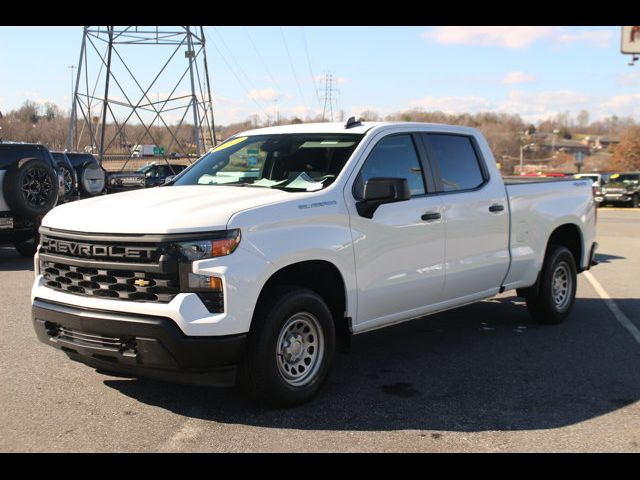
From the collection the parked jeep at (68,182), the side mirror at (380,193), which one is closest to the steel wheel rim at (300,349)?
the side mirror at (380,193)

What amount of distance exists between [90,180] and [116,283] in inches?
504

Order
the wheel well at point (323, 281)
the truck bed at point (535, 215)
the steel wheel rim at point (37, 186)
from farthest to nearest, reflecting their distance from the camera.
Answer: the steel wheel rim at point (37, 186) → the truck bed at point (535, 215) → the wheel well at point (323, 281)

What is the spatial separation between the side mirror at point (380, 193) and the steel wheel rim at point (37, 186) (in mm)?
7836

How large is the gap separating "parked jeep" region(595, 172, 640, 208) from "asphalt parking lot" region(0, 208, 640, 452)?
30.6 metres

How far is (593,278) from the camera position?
11.2m

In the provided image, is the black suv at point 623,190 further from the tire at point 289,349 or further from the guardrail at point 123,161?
the tire at point 289,349

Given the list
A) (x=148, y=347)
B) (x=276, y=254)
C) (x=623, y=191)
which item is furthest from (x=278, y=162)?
(x=623, y=191)

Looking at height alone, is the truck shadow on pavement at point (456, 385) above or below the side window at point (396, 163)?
below

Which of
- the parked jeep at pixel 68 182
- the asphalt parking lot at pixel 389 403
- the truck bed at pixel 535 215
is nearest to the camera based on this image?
the asphalt parking lot at pixel 389 403

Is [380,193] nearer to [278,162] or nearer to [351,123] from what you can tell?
[351,123]

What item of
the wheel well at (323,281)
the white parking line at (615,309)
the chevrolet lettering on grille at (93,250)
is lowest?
the white parking line at (615,309)

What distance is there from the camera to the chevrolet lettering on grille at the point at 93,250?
4367 mm

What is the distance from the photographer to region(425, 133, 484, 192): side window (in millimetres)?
6195

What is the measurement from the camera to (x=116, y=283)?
446cm
